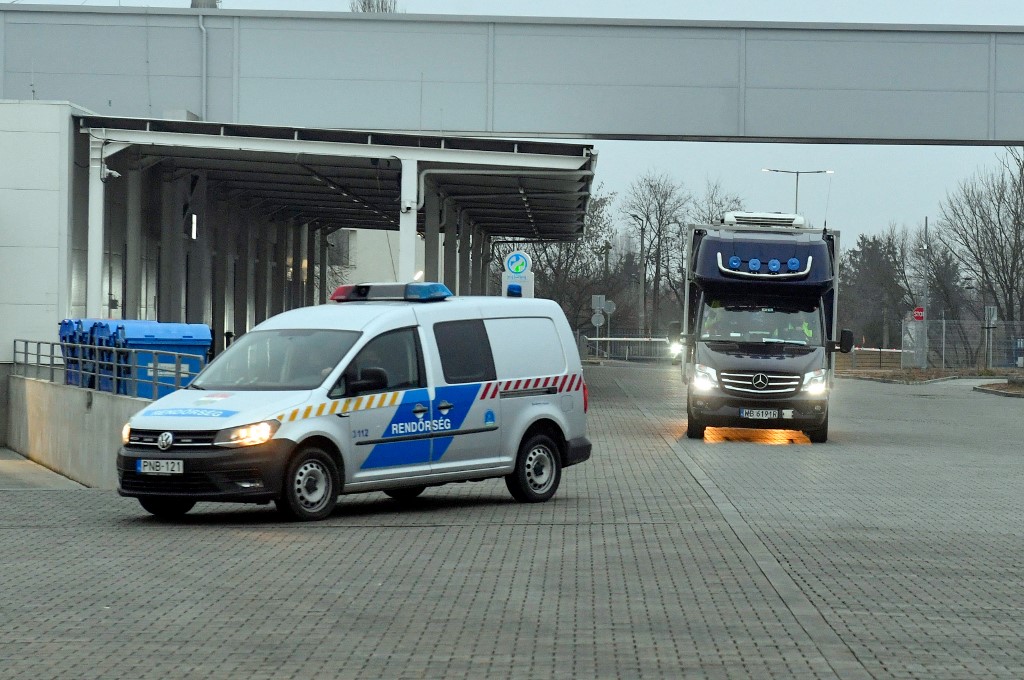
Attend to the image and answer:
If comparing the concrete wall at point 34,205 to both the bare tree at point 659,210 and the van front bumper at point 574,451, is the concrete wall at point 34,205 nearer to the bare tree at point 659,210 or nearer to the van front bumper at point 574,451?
the van front bumper at point 574,451

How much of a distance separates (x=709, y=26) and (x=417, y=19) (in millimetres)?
6659

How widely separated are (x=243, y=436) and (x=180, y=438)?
520 millimetres

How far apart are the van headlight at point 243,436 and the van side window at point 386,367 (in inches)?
31.5

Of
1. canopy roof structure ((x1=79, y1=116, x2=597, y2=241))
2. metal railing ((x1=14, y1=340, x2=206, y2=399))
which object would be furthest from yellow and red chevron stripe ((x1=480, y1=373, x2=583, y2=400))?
canopy roof structure ((x1=79, y1=116, x2=597, y2=241))

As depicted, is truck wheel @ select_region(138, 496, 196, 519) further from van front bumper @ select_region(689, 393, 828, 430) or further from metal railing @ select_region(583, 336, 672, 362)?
metal railing @ select_region(583, 336, 672, 362)

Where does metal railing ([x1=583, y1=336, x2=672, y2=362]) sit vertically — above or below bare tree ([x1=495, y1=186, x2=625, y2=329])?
below

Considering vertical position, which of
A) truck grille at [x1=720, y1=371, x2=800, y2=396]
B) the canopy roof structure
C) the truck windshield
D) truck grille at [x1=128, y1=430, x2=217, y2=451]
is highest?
the canopy roof structure

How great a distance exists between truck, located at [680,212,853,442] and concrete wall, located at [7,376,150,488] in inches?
317

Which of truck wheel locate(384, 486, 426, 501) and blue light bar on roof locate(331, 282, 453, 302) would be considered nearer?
blue light bar on roof locate(331, 282, 453, 302)

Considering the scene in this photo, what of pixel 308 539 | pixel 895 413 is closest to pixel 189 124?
pixel 895 413

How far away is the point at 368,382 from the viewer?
12.7 metres

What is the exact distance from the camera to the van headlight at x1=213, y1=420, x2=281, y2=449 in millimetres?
11859

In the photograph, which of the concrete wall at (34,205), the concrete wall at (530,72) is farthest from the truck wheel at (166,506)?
the concrete wall at (530,72)

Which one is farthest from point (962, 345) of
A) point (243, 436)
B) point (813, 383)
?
point (243, 436)
